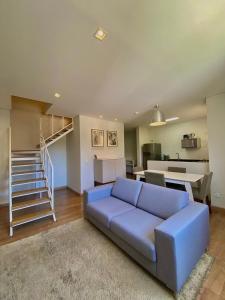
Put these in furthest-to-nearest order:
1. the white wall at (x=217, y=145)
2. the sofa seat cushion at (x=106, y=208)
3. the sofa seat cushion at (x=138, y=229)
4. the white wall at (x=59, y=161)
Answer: the white wall at (x=59, y=161) → the white wall at (x=217, y=145) → the sofa seat cushion at (x=106, y=208) → the sofa seat cushion at (x=138, y=229)

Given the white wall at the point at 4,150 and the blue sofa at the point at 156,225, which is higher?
the white wall at the point at 4,150

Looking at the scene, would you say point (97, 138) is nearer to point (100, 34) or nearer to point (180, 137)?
point (100, 34)

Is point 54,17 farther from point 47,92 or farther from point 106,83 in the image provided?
point 47,92

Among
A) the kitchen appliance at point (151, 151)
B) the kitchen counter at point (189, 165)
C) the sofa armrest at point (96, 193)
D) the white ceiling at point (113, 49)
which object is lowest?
the sofa armrest at point (96, 193)

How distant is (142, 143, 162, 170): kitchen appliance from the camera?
277 inches

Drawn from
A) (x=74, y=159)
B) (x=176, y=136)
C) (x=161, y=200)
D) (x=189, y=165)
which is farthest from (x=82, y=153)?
(x=176, y=136)

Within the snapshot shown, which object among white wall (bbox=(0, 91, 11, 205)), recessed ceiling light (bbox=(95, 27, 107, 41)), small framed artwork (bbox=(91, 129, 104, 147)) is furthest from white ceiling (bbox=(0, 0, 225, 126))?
small framed artwork (bbox=(91, 129, 104, 147))

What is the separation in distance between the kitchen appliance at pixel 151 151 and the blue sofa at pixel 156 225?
447 cm

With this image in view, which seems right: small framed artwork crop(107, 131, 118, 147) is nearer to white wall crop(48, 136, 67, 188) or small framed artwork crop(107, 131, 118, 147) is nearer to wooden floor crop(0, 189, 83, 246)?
white wall crop(48, 136, 67, 188)

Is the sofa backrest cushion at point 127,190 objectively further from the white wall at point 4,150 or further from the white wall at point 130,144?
the white wall at point 130,144

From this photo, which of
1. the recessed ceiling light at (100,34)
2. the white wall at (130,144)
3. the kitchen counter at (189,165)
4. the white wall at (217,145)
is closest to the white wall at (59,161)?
the kitchen counter at (189,165)

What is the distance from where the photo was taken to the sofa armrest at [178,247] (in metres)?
1.35

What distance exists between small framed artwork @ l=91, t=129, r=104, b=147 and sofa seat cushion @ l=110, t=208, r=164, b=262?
3244mm

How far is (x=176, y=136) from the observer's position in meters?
6.85
